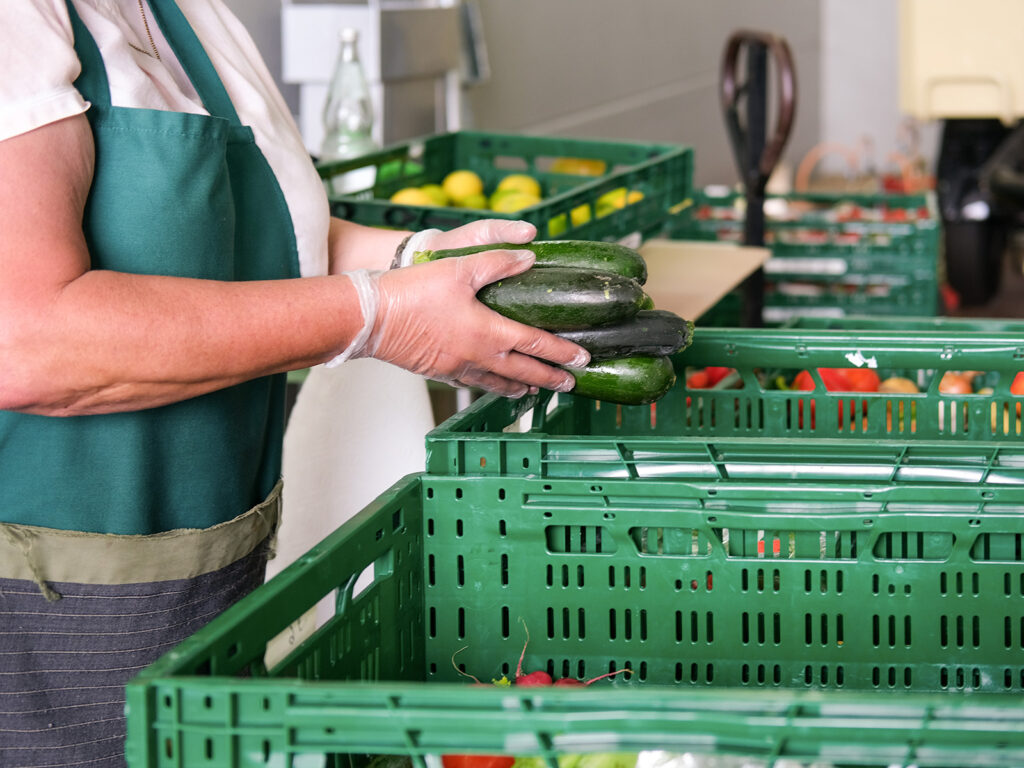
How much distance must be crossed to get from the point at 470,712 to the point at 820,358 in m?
1.19

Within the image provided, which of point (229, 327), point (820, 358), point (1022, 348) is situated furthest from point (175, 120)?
point (1022, 348)

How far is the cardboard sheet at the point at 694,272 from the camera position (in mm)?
2822

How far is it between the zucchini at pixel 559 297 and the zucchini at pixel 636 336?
38 mm

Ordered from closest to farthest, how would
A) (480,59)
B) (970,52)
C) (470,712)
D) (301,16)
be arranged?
1. (470,712)
2. (301,16)
3. (480,59)
4. (970,52)

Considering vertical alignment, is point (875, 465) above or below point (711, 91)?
below

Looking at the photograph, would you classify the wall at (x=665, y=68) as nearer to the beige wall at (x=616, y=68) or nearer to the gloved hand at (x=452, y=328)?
the beige wall at (x=616, y=68)

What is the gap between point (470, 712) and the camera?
2.74 feet

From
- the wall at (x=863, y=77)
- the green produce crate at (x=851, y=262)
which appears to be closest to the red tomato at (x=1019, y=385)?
the green produce crate at (x=851, y=262)

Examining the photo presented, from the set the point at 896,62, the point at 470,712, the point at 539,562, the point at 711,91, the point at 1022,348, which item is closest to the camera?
the point at 470,712

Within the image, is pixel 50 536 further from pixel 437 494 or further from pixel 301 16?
pixel 301 16

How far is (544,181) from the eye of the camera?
3.15m

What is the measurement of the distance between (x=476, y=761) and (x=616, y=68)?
17.1 ft

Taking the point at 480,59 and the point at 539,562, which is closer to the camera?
the point at 539,562

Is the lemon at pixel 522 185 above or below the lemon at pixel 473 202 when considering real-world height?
above
